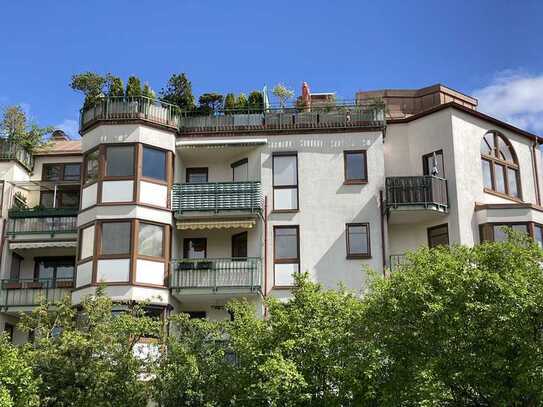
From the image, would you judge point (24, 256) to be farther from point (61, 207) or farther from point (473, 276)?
point (473, 276)

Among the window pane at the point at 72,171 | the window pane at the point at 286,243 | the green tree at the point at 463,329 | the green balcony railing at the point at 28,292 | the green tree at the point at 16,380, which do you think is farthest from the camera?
the window pane at the point at 72,171

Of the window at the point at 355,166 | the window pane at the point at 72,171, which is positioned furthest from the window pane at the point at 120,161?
the window at the point at 355,166

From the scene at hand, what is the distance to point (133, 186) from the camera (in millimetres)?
34875

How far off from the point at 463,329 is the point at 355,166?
14.1m

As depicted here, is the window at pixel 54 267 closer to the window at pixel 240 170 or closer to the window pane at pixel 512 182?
the window at pixel 240 170

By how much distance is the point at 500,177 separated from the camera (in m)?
37.4

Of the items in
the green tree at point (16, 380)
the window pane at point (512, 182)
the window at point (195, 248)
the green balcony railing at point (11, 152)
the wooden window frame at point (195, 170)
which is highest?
the green balcony railing at point (11, 152)

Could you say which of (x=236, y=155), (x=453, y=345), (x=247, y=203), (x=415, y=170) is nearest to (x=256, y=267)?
(x=247, y=203)

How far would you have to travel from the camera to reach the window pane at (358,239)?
35000 mm

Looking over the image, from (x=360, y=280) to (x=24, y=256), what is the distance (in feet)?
53.8

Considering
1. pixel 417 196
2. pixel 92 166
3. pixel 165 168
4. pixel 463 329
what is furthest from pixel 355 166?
pixel 463 329

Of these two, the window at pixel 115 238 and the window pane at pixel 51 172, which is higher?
the window pane at pixel 51 172

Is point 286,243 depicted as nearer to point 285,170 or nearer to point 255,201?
point 255,201

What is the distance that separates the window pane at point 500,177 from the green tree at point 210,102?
517 inches
